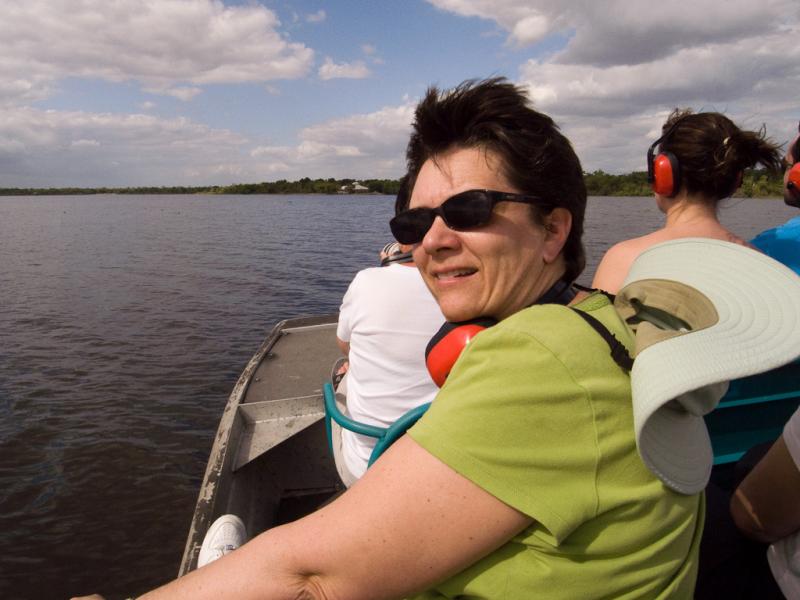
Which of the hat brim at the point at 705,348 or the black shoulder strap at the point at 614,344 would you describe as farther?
the black shoulder strap at the point at 614,344

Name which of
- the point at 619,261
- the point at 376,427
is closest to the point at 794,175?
the point at 619,261

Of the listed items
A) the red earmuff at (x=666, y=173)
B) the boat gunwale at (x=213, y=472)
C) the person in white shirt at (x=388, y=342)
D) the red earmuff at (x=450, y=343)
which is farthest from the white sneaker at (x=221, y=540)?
the red earmuff at (x=666, y=173)

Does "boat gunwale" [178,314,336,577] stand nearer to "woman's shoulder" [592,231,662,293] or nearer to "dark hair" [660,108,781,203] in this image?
"woman's shoulder" [592,231,662,293]

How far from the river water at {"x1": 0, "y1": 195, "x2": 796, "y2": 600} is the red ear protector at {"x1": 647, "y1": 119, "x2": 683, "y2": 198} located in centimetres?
44

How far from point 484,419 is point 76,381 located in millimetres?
11325

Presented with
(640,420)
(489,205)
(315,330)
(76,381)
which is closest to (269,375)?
(315,330)

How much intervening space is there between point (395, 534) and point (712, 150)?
2552 mm

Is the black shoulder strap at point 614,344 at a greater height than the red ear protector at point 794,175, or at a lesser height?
lesser

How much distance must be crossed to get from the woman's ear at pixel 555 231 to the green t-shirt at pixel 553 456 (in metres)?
0.35

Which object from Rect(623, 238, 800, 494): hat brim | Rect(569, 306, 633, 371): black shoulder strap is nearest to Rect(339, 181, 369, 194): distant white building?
Rect(623, 238, 800, 494): hat brim

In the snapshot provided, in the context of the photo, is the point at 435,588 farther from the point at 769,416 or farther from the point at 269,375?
the point at 269,375

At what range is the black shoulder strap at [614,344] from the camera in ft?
3.64

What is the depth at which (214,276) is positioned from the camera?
2108 centimetres

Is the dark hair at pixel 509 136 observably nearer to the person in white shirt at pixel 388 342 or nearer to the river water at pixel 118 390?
the person in white shirt at pixel 388 342
